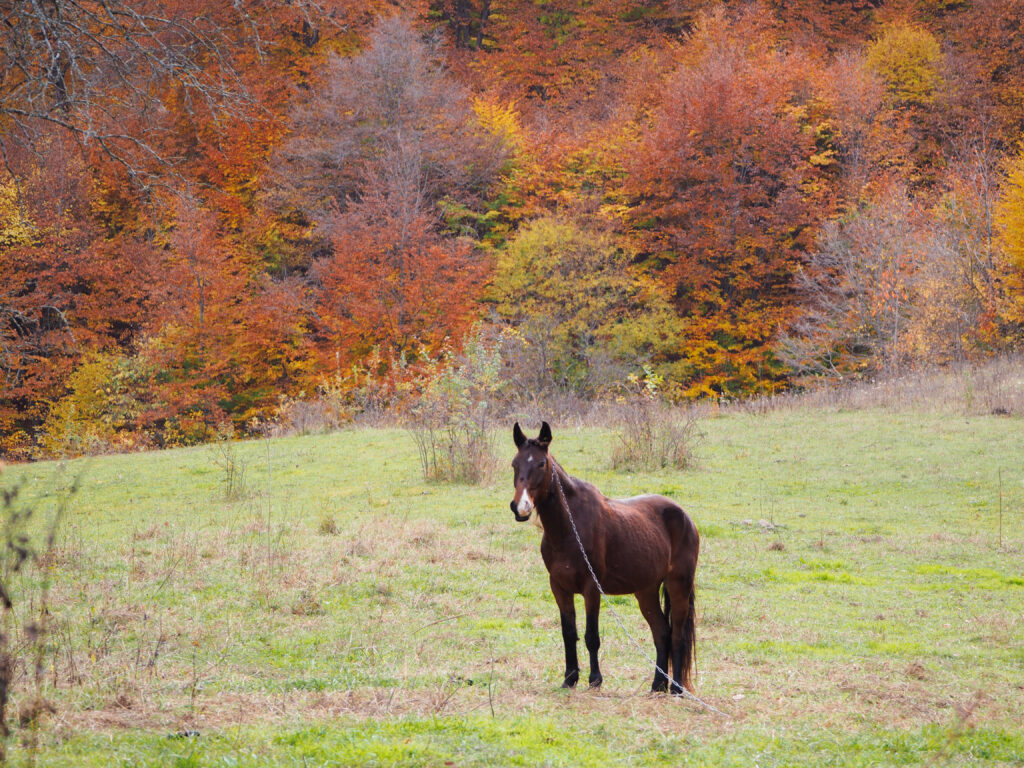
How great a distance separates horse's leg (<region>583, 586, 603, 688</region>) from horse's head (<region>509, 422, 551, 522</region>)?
742mm

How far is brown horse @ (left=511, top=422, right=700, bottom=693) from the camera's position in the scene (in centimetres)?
613

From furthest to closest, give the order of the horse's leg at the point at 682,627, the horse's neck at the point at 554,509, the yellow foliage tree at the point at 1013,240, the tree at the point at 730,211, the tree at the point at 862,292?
the tree at the point at 730,211, the tree at the point at 862,292, the yellow foliage tree at the point at 1013,240, the horse's leg at the point at 682,627, the horse's neck at the point at 554,509

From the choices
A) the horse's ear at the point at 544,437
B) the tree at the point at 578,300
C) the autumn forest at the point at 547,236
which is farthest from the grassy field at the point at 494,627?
the tree at the point at 578,300

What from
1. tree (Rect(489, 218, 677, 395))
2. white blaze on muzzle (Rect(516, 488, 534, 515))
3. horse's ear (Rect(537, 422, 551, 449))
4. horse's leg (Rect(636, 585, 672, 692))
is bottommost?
horse's leg (Rect(636, 585, 672, 692))

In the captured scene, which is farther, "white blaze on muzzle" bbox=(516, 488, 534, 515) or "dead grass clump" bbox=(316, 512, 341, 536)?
"dead grass clump" bbox=(316, 512, 341, 536)

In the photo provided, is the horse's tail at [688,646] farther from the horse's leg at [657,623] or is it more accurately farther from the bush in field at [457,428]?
the bush in field at [457,428]

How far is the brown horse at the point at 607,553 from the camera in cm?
613

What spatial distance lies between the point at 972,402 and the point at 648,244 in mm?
20289

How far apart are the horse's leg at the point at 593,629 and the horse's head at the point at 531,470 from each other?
742 millimetres

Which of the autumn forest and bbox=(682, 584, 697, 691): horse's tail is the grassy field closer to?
bbox=(682, 584, 697, 691): horse's tail

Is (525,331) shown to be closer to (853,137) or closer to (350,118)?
(350,118)

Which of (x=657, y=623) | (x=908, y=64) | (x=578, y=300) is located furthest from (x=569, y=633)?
(x=908, y=64)

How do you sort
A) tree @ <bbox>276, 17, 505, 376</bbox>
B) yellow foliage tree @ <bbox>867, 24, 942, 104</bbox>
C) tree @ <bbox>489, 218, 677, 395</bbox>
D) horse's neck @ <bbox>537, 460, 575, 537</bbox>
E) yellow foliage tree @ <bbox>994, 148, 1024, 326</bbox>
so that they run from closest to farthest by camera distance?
horse's neck @ <bbox>537, 460, 575, 537</bbox> → yellow foliage tree @ <bbox>994, 148, 1024, 326</bbox> → tree @ <bbox>276, 17, 505, 376</bbox> → tree @ <bbox>489, 218, 677, 395</bbox> → yellow foliage tree @ <bbox>867, 24, 942, 104</bbox>

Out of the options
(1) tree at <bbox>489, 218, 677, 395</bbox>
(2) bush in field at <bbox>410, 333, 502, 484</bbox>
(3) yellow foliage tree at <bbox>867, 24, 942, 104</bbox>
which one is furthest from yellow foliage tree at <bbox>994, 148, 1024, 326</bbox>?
(2) bush in field at <bbox>410, 333, 502, 484</bbox>
